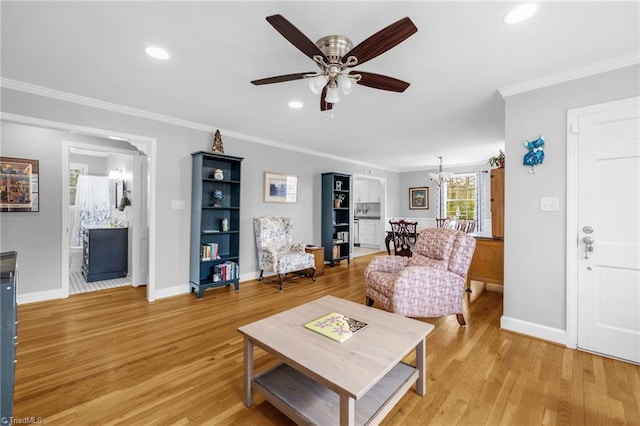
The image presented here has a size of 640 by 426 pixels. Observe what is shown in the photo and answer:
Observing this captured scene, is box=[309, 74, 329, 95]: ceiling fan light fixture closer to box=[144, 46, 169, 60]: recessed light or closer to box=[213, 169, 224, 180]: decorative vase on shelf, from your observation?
box=[144, 46, 169, 60]: recessed light

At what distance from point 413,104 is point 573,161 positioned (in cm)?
159

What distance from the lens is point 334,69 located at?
1.80 metres

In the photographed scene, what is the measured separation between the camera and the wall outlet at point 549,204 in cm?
251

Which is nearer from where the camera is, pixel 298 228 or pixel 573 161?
pixel 573 161

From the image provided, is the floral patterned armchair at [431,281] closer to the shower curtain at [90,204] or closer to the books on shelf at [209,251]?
the books on shelf at [209,251]

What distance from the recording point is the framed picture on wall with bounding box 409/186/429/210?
798 cm

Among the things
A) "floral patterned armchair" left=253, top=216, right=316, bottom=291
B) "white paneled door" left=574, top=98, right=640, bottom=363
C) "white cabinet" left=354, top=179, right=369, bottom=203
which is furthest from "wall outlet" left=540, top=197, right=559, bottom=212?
"white cabinet" left=354, top=179, right=369, bottom=203

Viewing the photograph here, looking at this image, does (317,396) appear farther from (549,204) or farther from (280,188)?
(280,188)

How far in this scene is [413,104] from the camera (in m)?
3.17

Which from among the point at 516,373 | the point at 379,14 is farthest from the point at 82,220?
the point at 516,373

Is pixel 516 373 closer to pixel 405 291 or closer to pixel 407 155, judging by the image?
pixel 405 291

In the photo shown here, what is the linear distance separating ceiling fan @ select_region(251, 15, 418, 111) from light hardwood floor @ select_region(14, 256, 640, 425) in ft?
6.89

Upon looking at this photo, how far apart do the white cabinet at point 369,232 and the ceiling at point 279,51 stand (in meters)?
4.96

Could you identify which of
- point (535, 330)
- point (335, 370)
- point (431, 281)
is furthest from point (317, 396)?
point (535, 330)
